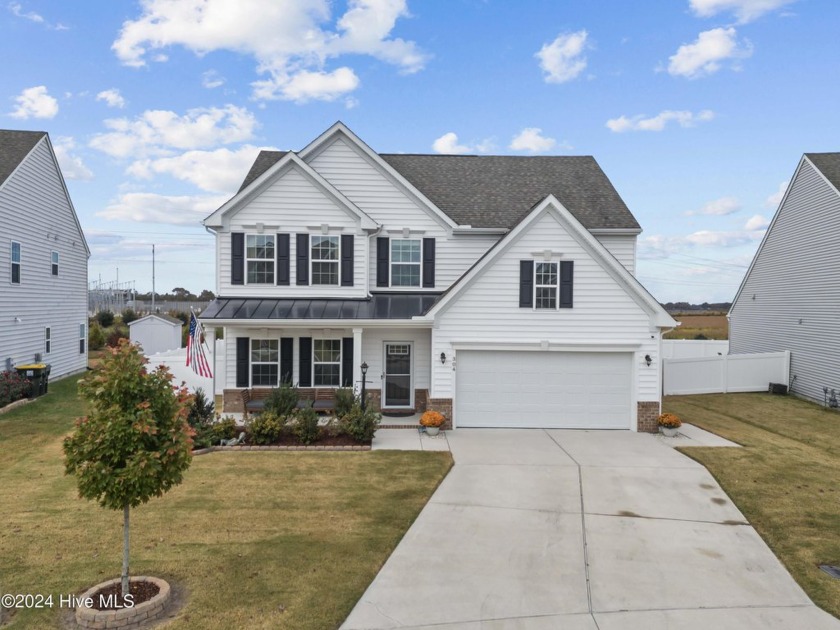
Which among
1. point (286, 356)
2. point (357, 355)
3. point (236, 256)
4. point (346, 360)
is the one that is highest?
point (236, 256)

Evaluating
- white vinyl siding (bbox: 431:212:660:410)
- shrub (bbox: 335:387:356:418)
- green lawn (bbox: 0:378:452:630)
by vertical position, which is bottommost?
green lawn (bbox: 0:378:452:630)

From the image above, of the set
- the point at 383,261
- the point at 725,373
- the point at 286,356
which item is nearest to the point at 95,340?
the point at 286,356

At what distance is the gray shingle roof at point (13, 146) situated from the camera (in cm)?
1894

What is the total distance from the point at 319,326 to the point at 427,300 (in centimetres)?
371

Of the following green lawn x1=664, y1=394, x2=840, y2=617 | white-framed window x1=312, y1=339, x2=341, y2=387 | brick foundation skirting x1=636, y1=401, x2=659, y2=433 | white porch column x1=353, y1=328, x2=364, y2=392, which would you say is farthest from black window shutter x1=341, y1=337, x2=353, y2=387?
green lawn x1=664, y1=394, x2=840, y2=617

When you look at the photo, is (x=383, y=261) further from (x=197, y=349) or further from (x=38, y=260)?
(x=38, y=260)

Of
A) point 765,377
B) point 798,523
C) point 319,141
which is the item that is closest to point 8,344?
point 319,141

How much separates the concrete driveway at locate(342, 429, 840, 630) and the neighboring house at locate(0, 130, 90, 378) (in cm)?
1789

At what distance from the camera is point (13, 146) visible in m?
20.3

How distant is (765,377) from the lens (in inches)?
896

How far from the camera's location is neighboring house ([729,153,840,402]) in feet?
66.2

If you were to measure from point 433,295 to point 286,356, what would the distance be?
16.9 feet

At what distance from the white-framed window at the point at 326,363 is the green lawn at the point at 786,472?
9.96 m

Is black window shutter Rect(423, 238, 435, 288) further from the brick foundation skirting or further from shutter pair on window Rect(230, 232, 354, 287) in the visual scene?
the brick foundation skirting
